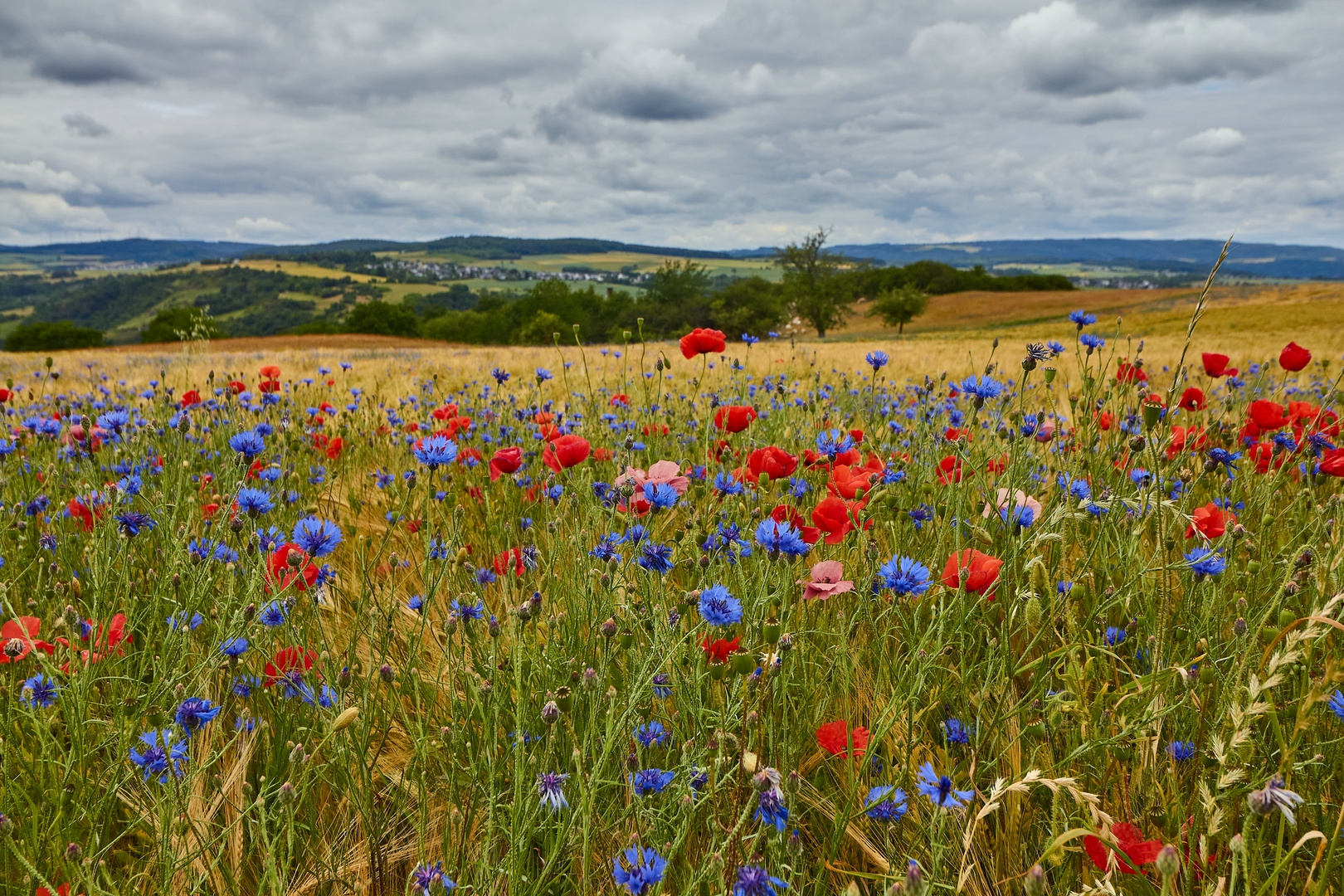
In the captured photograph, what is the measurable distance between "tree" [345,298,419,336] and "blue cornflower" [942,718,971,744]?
77647 millimetres

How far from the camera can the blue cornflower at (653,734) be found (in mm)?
1397

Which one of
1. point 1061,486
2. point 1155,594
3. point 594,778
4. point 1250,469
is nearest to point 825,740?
point 594,778

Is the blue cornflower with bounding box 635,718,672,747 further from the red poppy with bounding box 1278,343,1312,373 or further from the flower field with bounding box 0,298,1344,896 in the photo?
the red poppy with bounding box 1278,343,1312,373

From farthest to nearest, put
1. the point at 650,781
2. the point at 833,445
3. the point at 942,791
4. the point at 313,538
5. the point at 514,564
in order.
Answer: the point at 833,445 → the point at 514,564 → the point at 313,538 → the point at 650,781 → the point at 942,791

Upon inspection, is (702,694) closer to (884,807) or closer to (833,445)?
(884,807)

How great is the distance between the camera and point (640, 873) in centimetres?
97

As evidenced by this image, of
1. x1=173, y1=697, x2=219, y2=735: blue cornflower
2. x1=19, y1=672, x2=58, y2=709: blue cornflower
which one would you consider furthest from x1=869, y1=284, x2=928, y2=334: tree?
x1=173, y1=697, x2=219, y2=735: blue cornflower

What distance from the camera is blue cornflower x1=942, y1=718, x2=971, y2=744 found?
1434mm

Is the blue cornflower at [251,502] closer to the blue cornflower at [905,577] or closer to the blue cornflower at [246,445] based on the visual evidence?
the blue cornflower at [246,445]

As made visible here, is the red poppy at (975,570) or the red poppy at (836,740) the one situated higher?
the red poppy at (975,570)

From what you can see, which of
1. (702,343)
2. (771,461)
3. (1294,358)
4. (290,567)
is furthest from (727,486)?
(1294,358)

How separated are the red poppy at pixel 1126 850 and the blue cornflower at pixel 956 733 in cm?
29

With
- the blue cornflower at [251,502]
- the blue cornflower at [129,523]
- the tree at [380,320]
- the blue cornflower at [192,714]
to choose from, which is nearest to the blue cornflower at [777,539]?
the blue cornflower at [192,714]

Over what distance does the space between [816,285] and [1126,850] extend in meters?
61.5
